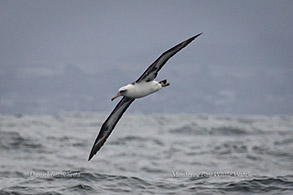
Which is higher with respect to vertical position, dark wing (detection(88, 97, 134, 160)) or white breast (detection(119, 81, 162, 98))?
white breast (detection(119, 81, 162, 98))

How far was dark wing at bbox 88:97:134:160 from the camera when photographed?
12391 millimetres

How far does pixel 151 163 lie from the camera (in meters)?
17.1

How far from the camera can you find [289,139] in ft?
76.8

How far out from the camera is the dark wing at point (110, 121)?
40.7 ft

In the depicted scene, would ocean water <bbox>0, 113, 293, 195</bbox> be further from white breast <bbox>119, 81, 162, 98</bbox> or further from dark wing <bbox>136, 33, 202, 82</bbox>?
dark wing <bbox>136, 33, 202, 82</bbox>

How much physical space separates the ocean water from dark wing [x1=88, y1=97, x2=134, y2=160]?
79 cm

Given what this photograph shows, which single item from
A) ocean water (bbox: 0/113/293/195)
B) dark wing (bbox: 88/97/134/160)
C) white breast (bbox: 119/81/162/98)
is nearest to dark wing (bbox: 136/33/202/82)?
white breast (bbox: 119/81/162/98)

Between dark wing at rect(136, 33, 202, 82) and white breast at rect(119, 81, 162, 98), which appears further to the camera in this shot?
white breast at rect(119, 81, 162, 98)

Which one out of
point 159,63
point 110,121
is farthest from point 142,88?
point 110,121

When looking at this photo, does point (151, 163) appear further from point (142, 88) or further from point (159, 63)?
point (159, 63)

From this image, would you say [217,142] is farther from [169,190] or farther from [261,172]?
[169,190]

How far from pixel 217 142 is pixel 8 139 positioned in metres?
8.21

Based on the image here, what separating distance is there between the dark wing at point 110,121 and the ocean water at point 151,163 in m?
0.79

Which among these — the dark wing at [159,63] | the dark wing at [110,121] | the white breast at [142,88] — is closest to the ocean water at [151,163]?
the dark wing at [110,121]
